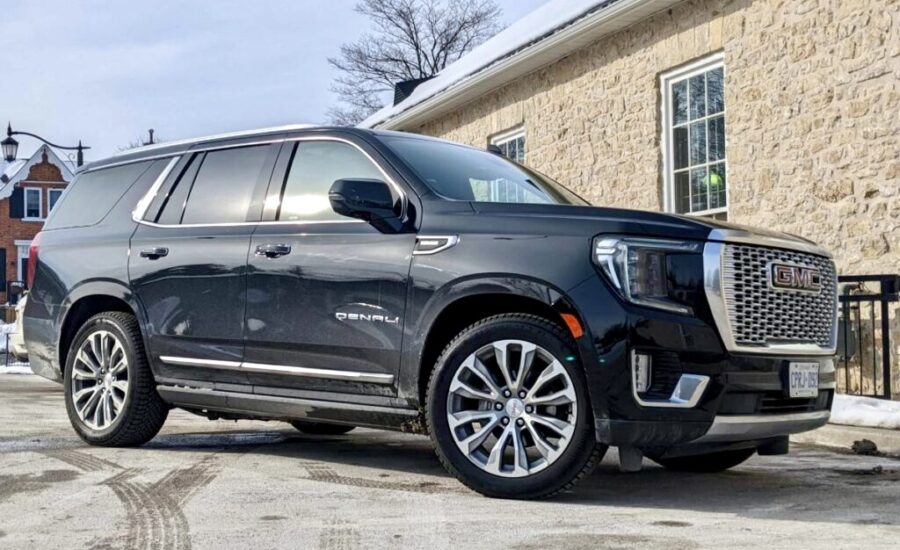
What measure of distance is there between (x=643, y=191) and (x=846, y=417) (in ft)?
20.0

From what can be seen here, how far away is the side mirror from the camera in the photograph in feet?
18.4

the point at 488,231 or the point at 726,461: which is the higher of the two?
the point at 488,231

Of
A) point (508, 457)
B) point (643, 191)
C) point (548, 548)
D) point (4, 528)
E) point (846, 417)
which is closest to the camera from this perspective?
point (548, 548)

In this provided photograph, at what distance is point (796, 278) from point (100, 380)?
165 inches

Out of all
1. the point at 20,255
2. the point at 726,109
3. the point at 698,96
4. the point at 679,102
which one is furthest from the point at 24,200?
the point at 726,109

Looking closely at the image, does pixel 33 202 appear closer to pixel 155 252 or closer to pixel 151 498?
pixel 155 252

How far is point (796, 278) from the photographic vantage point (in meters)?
5.35

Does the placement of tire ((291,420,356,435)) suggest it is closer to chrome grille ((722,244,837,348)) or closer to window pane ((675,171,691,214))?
chrome grille ((722,244,837,348))

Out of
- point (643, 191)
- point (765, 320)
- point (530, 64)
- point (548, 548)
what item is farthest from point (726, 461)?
point (530, 64)

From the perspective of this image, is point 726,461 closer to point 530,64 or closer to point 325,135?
point 325,135

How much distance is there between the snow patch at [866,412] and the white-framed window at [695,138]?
4296 mm

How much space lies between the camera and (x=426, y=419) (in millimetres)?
5492

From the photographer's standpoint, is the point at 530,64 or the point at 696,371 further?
the point at 530,64

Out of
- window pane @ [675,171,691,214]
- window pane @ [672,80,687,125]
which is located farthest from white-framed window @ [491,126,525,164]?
window pane @ [675,171,691,214]
